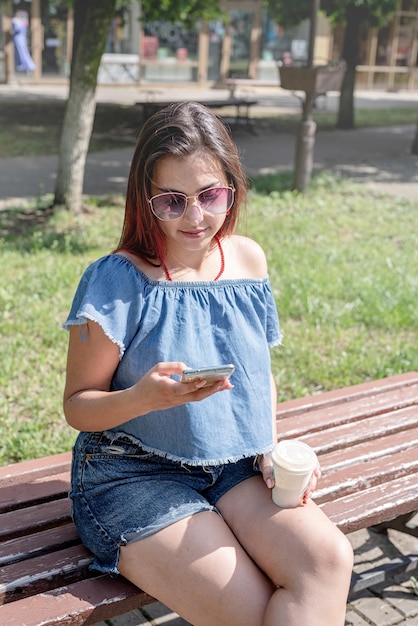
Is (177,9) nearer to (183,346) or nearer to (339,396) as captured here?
(339,396)

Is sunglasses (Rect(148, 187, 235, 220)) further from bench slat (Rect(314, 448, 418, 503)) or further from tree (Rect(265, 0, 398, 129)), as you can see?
tree (Rect(265, 0, 398, 129))

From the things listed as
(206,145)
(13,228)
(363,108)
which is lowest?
(363,108)

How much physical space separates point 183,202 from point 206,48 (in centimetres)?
2397

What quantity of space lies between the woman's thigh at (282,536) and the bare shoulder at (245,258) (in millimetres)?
600

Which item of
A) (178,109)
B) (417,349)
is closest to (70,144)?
(417,349)

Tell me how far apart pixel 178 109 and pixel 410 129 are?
15.6m

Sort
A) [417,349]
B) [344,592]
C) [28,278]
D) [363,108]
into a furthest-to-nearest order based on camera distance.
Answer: [363,108], [28,278], [417,349], [344,592]

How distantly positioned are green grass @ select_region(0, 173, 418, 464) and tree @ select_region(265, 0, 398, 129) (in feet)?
26.2

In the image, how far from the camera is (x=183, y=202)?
6.94 ft

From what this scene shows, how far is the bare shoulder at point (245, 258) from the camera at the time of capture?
2.37 meters

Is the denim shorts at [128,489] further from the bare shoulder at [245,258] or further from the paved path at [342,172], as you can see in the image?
the paved path at [342,172]

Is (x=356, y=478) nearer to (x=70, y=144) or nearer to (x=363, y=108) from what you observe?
(x=70, y=144)

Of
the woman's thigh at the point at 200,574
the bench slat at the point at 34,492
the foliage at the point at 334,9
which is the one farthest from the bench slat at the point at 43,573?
the foliage at the point at 334,9

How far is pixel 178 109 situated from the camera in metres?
2.16
